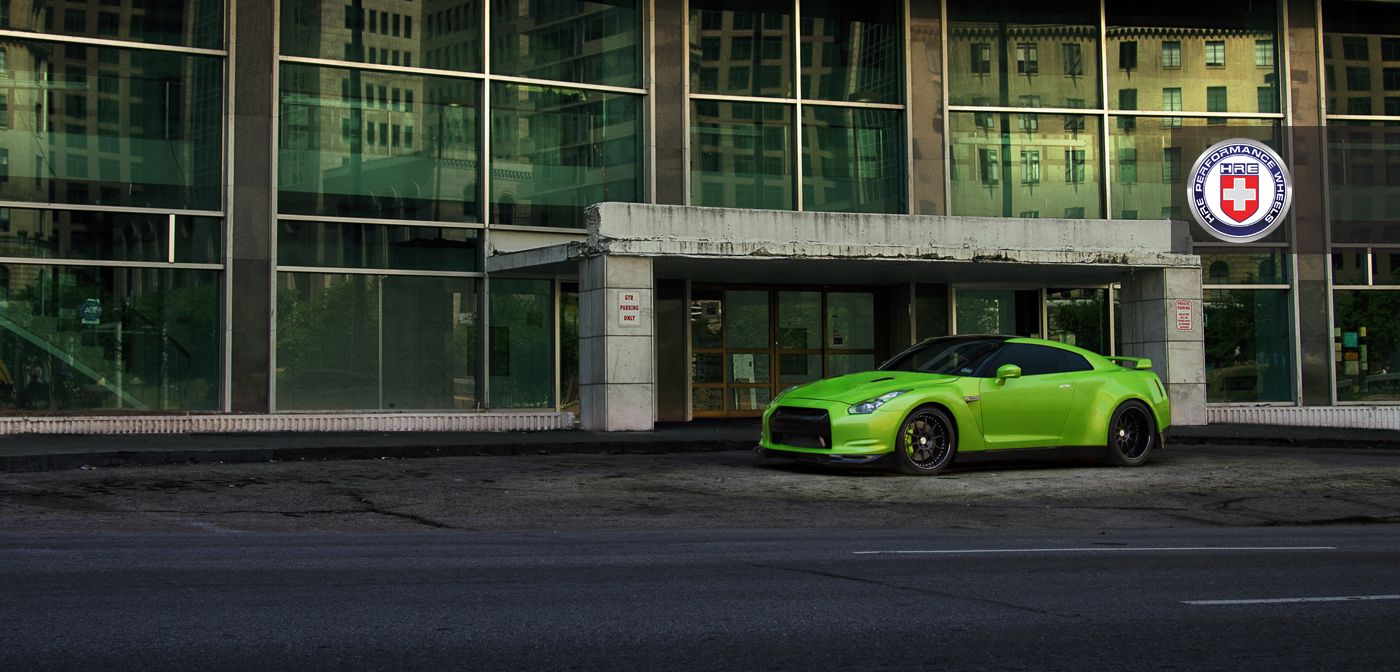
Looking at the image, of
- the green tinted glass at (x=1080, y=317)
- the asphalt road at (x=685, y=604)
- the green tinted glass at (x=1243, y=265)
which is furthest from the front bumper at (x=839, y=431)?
the green tinted glass at (x=1243, y=265)

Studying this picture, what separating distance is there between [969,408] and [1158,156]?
505 inches

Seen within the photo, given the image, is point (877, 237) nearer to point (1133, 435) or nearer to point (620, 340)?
point (620, 340)

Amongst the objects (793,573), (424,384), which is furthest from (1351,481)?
(424,384)

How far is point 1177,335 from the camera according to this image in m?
21.4

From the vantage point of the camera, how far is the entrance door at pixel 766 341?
24.2 m

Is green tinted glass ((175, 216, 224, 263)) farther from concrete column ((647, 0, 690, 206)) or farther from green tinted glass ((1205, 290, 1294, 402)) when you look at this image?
green tinted glass ((1205, 290, 1294, 402))

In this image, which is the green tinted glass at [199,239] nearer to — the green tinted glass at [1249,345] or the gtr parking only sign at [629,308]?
the gtr parking only sign at [629,308]

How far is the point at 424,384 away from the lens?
22125 mm

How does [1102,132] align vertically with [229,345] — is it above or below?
above

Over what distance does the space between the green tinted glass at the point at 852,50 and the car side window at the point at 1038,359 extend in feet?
33.3

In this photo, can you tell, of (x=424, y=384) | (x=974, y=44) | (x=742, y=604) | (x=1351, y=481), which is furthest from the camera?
(x=974, y=44)

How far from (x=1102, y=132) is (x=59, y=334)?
17.5 metres

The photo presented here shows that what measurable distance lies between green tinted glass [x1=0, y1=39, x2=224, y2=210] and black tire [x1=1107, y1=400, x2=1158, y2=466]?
525 inches

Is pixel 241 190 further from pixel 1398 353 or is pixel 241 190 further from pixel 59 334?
pixel 1398 353
